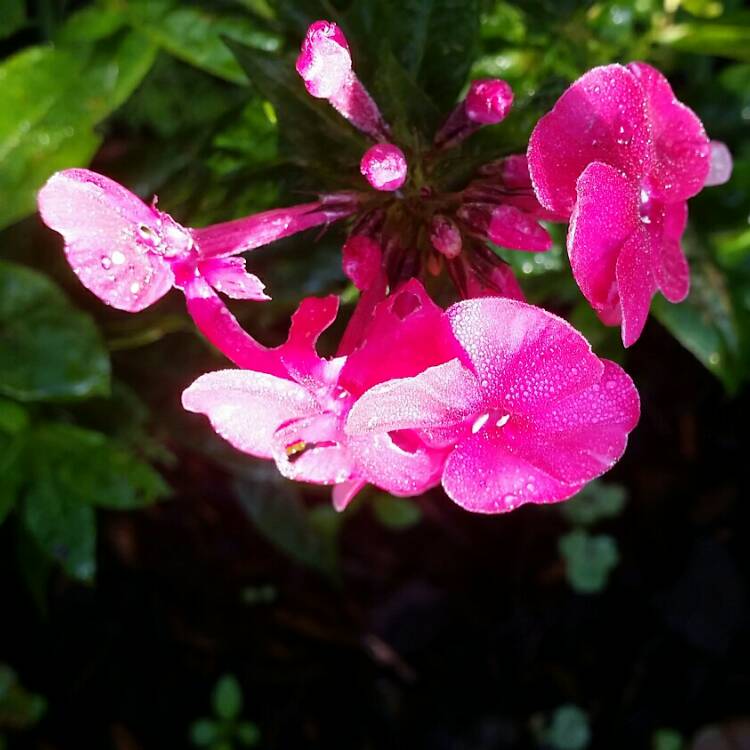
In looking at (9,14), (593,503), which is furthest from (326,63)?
(593,503)

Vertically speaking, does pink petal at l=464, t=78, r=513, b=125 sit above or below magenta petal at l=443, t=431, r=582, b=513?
above

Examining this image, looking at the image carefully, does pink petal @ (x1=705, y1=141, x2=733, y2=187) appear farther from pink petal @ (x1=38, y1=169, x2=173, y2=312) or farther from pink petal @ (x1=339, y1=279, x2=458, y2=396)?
pink petal @ (x1=38, y1=169, x2=173, y2=312)

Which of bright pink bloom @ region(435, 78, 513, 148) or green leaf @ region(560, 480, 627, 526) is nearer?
bright pink bloom @ region(435, 78, 513, 148)

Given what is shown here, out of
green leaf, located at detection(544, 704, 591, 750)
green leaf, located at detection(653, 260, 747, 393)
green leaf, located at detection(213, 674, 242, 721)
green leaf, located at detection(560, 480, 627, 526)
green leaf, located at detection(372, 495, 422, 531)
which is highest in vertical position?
green leaf, located at detection(653, 260, 747, 393)

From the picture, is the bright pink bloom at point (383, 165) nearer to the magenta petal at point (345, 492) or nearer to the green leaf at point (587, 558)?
the magenta petal at point (345, 492)

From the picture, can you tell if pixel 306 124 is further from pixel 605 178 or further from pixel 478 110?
pixel 605 178

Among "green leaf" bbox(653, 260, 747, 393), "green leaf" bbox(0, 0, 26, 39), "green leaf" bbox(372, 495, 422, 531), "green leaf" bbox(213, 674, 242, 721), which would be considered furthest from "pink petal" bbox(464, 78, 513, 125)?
"green leaf" bbox(213, 674, 242, 721)
